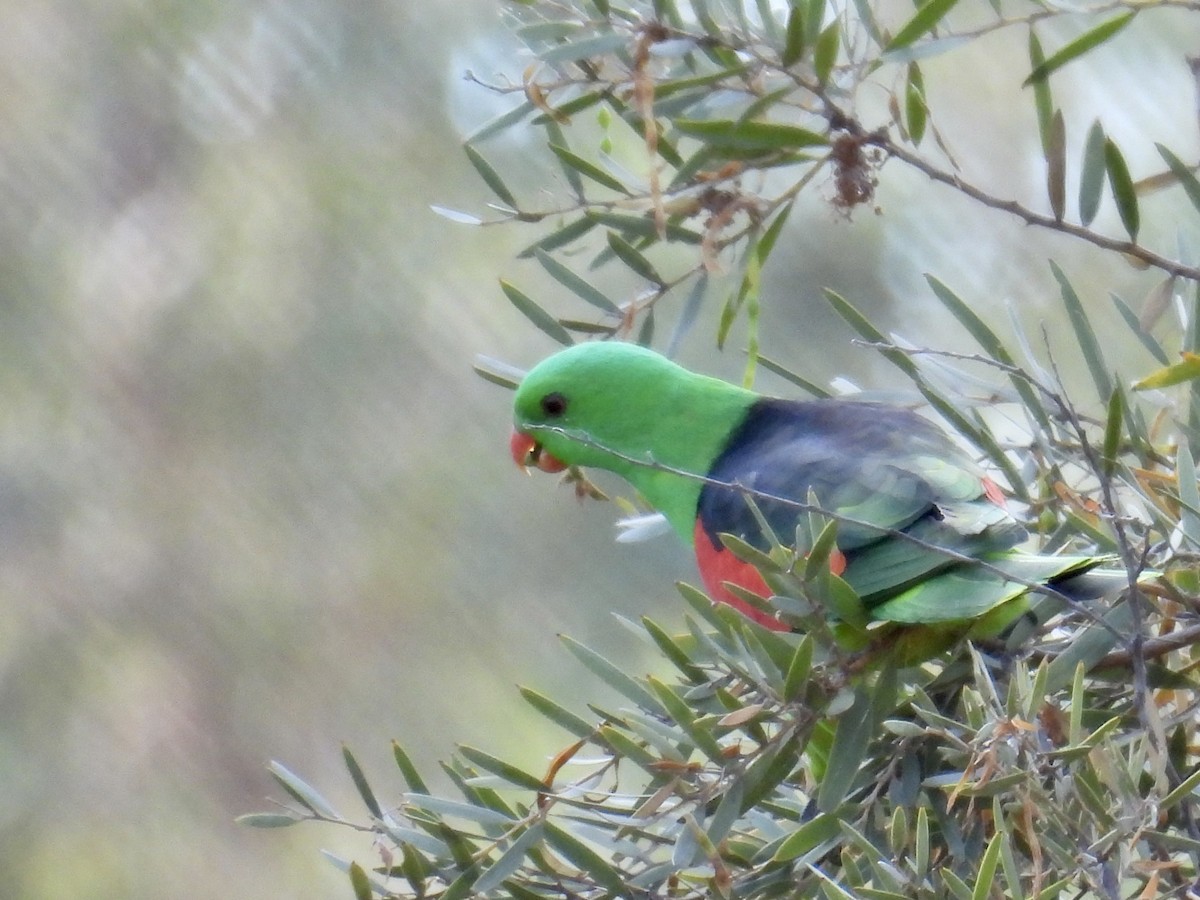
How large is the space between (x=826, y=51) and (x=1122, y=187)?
0.13 m

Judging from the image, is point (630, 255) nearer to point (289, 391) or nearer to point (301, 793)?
point (301, 793)

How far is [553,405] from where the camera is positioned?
794mm

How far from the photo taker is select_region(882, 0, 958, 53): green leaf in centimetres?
40

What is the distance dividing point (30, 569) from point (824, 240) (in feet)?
2.69

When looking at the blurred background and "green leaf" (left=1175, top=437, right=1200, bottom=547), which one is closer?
"green leaf" (left=1175, top=437, right=1200, bottom=547)

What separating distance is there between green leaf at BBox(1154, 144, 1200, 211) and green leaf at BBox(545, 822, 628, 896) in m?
0.33

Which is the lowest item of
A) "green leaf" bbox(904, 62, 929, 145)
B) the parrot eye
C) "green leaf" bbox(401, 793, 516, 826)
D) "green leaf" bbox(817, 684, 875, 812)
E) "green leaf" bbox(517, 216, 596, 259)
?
"green leaf" bbox(817, 684, 875, 812)

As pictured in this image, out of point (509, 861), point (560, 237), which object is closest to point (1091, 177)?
point (560, 237)

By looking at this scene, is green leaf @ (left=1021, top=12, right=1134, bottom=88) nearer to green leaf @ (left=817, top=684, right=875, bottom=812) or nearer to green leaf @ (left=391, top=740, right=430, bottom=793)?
green leaf @ (left=817, top=684, right=875, bottom=812)

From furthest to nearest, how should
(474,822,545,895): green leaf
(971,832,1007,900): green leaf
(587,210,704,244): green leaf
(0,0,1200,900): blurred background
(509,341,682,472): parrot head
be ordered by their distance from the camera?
(0,0,1200,900): blurred background, (509,341,682,472): parrot head, (587,210,704,244): green leaf, (474,822,545,895): green leaf, (971,832,1007,900): green leaf

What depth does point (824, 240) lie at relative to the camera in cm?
119

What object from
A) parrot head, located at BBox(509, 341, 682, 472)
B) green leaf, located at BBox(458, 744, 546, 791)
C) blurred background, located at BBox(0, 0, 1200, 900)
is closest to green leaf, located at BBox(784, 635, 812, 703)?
green leaf, located at BBox(458, 744, 546, 791)

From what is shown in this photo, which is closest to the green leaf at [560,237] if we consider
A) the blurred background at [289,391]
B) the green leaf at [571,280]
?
the green leaf at [571,280]

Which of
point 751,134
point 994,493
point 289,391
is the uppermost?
point 751,134
